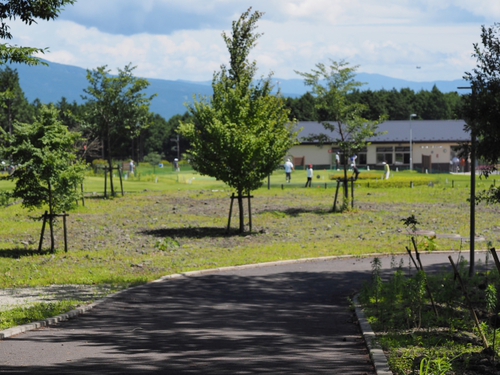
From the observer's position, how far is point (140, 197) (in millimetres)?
37344

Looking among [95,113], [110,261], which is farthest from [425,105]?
[110,261]

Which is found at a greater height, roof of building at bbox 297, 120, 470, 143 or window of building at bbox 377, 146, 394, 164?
roof of building at bbox 297, 120, 470, 143

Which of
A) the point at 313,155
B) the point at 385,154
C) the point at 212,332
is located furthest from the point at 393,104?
the point at 212,332

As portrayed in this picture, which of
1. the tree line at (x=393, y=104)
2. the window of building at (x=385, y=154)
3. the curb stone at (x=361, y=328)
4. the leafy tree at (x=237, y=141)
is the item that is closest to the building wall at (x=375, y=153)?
the window of building at (x=385, y=154)

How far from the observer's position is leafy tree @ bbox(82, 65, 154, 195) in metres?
38.7

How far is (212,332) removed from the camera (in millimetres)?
10773

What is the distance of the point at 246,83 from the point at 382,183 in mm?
20723

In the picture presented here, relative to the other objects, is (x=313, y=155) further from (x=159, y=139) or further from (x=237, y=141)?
(x=237, y=141)

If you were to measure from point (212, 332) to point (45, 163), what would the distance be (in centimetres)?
1066

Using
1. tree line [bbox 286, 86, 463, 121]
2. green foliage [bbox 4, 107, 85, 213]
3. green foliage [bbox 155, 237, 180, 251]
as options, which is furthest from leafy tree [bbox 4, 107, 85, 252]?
tree line [bbox 286, 86, 463, 121]

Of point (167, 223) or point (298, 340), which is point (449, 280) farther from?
point (167, 223)

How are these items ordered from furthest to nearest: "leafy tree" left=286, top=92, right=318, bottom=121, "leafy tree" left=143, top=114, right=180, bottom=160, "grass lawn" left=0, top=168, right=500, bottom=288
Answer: "leafy tree" left=143, top=114, right=180, bottom=160, "leafy tree" left=286, top=92, right=318, bottom=121, "grass lawn" left=0, top=168, right=500, bottom=288

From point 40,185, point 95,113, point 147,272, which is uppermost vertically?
point 95,113

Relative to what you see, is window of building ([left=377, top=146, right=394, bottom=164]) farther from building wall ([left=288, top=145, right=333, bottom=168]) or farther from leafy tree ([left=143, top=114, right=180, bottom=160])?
leafy tree ([left=143, top=114, right=180, bottom=160])
